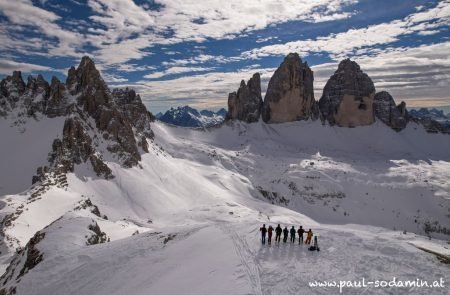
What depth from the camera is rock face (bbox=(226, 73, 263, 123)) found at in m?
149

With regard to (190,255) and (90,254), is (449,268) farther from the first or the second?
(90,254)

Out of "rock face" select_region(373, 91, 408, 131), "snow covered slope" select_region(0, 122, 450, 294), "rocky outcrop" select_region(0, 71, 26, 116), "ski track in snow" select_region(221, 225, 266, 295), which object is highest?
"rocky outcrop" select_region(0, 71, 26, 116)

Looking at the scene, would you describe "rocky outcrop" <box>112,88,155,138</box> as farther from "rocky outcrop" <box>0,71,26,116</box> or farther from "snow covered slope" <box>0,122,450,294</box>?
"rocky outcrop" <box>0,71,26,116</box>

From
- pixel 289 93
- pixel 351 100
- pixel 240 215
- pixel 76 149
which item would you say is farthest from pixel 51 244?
pixel 351 100

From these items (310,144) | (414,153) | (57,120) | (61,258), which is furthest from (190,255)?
(414,153)

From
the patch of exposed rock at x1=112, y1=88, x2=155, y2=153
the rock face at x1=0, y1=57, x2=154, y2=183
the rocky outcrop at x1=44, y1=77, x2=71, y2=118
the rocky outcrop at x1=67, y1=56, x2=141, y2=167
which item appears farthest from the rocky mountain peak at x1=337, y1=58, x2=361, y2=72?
the rocky outcrop at x1=44, y1=77, x2=71, y2=118

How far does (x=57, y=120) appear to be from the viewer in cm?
7762

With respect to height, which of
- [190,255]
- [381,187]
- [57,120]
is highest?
[57,120]

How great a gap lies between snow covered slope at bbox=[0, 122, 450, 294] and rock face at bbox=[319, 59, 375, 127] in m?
5.41

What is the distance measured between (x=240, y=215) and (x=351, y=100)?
383 feet

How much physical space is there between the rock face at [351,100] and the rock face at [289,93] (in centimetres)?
1172

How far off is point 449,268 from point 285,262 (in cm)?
859

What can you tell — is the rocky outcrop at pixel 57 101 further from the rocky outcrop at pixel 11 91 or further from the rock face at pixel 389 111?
the rock face at pixel 389 111

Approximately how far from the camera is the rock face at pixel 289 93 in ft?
486
